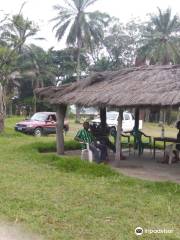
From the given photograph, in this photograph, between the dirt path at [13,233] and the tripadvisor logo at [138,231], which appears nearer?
the dirt path at [13,233]

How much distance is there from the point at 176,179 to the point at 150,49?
3986 centimetres

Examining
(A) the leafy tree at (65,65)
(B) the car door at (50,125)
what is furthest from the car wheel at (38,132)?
(A) the leafy tree at (65,65)

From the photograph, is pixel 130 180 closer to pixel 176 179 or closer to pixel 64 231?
pixel 176 179

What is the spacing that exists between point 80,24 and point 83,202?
40438 mm

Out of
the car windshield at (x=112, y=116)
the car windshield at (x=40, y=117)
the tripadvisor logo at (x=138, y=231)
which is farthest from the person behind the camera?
the car windshield at (x=112, y=116)

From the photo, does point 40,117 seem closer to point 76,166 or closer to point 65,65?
point 76,166

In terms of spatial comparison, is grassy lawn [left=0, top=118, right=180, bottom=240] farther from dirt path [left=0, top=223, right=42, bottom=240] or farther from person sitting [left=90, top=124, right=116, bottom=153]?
person sitting [left=90, top=124, right=116, bottom=153]

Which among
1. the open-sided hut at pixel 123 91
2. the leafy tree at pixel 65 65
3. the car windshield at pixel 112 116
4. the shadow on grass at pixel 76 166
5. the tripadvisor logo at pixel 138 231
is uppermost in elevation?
the leafy tree at pixel 65 65

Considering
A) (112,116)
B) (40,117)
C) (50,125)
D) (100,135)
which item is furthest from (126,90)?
(112,116)

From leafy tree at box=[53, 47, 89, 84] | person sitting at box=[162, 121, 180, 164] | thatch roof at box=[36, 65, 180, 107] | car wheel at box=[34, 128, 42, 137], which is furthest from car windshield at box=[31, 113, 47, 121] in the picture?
leafy tree at box=[53, 47, 89, 84]

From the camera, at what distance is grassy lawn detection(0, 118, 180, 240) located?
719 centimetres

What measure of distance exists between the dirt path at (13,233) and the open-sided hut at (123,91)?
545 centimetres

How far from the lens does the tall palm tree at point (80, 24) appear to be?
47.8m

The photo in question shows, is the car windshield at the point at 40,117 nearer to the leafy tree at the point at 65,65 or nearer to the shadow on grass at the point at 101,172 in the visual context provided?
the shadow on grass at the point at 101,172
